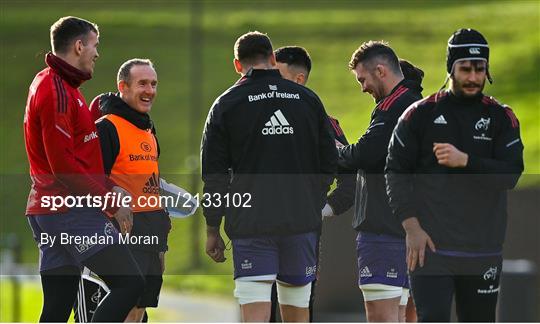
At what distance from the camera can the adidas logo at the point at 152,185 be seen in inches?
331

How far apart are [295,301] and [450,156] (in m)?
1.53

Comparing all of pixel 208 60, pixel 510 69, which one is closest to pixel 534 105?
pixel 510 69

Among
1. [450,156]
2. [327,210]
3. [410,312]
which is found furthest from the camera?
[410,312]

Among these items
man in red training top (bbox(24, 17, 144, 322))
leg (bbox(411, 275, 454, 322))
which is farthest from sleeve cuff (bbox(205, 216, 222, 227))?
leg (bbox(411, 275, 454, 322))

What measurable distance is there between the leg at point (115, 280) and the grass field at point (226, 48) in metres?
25.1

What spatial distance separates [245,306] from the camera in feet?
26.0

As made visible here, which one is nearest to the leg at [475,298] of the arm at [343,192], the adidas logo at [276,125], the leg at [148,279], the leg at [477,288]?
the leg at [477,288]

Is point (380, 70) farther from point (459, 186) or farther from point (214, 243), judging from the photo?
point (214, 243)

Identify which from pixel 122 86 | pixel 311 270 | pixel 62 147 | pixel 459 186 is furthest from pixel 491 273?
pixel 122 86

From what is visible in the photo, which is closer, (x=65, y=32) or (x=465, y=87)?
(x=465, y=87)

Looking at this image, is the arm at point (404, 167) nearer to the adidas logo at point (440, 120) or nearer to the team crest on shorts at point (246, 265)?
the adidas logo at point (440, 120)

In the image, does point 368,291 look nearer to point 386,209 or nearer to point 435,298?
point 386,209

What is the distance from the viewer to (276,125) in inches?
310

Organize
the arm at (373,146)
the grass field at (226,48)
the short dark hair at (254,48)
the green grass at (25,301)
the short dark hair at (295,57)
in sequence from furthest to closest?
the grass field at (226,48) < the green grass at (25,301) < the short dark hair at (295,57) < the arm at (373,146) < the short dark hair at (254,48)
